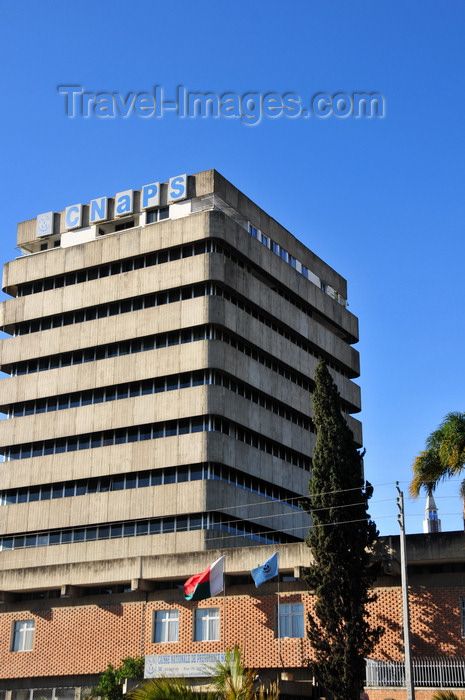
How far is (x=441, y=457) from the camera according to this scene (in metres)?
37.5

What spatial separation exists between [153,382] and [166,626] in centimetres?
2253

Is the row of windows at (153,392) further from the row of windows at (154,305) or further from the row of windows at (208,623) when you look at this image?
the row of windows at (208,623)

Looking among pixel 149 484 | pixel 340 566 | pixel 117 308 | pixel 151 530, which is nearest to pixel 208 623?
pixel 340 566

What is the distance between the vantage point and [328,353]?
76312 millimetres

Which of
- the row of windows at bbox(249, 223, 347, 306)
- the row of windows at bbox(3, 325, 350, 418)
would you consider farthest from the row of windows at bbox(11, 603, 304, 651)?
the row of windows at bbox(249, 223, 347, 306)

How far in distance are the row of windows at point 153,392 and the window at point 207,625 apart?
21166 mm

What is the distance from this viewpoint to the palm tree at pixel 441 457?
3747cm

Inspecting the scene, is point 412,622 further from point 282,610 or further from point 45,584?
point 45,584

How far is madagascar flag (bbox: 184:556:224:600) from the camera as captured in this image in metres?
39.9

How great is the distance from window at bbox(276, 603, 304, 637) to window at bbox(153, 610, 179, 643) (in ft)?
17.4

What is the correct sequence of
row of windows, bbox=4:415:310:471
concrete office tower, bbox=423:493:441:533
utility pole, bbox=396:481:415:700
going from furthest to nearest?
concrete office tower, bbox=423:493:441:533 → row of windows, bbox=4:415:310:471 → utility pole, bbox=396:481:415:700

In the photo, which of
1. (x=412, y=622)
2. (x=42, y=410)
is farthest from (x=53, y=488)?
(x=412, y=622)

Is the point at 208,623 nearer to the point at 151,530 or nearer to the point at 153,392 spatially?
the point at 151,530

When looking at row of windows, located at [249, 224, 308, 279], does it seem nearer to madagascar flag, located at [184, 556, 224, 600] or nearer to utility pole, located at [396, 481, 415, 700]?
madagascar flag, located at [184, 556, 224, 600]
